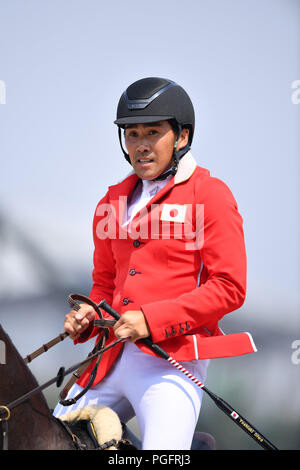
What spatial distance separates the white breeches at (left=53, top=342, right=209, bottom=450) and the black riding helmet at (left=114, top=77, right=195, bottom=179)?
768mm

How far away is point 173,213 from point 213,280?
31 centimetres

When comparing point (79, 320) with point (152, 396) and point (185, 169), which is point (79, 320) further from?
point (185, 169)

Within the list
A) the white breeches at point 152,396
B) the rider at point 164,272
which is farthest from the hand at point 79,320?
the white breeches at point 152,396

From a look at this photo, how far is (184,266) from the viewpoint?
2414mm

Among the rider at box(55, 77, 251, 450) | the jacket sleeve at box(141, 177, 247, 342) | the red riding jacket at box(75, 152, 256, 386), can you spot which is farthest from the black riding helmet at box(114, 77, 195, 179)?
the jacket sleeve at box(141, 177, 247, 342)

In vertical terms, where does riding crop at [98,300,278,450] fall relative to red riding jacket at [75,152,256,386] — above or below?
below

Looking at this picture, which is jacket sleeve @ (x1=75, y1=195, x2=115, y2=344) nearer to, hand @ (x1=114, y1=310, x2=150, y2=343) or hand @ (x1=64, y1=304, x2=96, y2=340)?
hand @ (x1=64, y1=304, x2=96, y2=340)

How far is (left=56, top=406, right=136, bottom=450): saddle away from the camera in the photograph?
2.21 meters

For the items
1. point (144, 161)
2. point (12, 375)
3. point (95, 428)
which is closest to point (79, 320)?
point (95, 428)

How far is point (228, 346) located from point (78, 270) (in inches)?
87.9

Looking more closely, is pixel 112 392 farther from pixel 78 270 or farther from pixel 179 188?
pixel 78 270

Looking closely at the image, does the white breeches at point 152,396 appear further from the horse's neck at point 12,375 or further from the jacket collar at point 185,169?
the jacket collar at point 185,169

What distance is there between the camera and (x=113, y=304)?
8.38 feet
